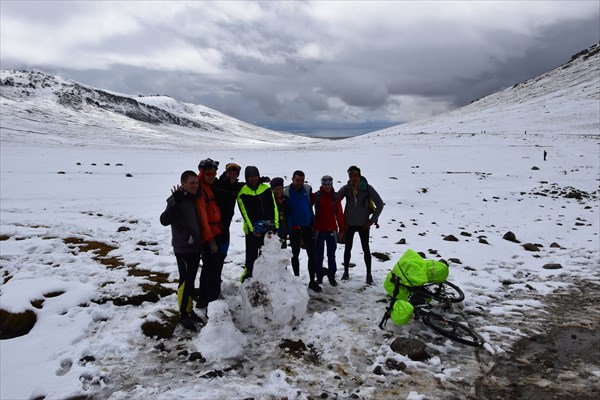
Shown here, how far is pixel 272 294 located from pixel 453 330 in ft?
9.90

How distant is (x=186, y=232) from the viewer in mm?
5934

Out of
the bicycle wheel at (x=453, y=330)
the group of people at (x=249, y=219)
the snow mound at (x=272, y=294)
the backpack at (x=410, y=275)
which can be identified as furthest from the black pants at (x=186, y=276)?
the bicycle wheel at (x=453, y=330)

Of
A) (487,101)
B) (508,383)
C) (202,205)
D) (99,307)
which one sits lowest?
(508,383)

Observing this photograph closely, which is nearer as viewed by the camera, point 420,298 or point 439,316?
point 439,316

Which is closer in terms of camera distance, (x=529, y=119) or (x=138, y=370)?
(x=138, y=370)

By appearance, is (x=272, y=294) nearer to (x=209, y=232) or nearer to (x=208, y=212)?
(x=209, y=232)

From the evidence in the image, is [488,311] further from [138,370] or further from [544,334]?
[138,370]

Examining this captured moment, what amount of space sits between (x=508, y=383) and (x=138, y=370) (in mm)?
4966

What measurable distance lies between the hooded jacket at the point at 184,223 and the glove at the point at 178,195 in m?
0.04

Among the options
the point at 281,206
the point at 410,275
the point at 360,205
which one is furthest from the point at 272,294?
the point at 360,205

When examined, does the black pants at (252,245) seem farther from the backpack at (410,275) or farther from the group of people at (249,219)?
the backpack at (410,275)

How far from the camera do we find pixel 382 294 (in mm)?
7699

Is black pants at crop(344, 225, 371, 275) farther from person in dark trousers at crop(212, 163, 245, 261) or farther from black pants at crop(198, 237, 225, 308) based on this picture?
black pants at crop(198, 237, 225, 308)

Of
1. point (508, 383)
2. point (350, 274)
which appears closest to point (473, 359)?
point (508, 383)
